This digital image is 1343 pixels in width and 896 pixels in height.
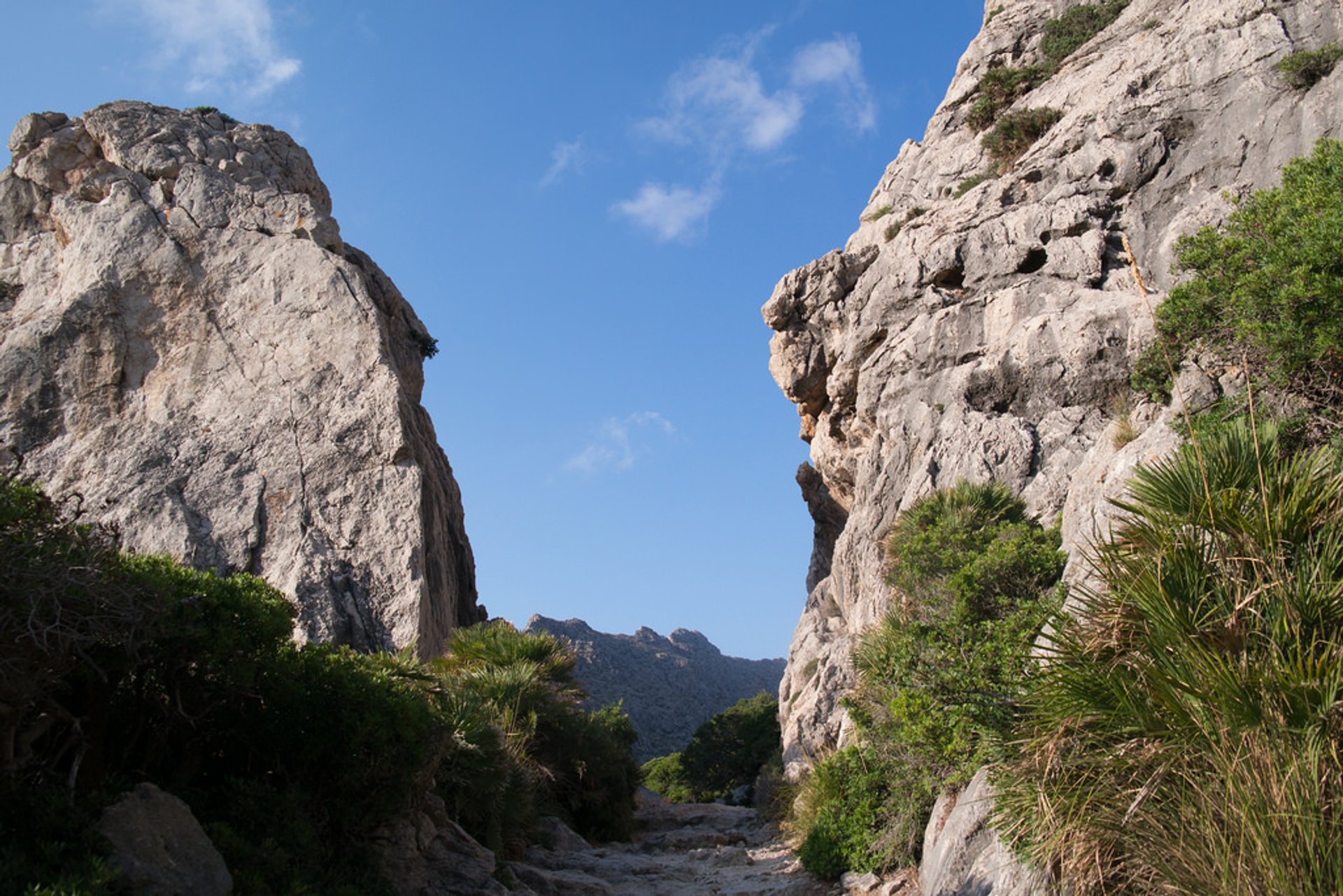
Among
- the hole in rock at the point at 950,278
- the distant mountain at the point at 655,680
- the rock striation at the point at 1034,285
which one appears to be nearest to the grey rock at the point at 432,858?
the rock striation at the point at 1034,285

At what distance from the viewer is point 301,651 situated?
384 inches

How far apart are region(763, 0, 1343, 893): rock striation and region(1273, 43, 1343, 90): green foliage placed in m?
0.24

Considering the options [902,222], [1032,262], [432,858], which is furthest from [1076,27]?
[432,858]

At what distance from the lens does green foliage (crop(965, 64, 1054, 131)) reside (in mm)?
27609

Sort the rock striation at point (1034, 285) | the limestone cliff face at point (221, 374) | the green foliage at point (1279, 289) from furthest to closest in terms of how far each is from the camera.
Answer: the limestone cliff face at point (221, 374) < the rock striation at point (1034, 285) < the green foliage at point (1279, 289)

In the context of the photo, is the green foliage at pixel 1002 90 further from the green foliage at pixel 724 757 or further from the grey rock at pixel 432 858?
the grey rock at pixel 432 858

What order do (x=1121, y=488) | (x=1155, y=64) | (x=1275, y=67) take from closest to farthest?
(x=1121, y=488) → (x=1275, y=67) → (x=1155, y=64)

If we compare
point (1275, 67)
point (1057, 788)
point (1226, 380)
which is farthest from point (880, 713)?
point (1275, 67)

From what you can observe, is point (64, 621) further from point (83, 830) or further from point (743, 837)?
point (743, 837)

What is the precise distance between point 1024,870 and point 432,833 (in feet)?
23.1

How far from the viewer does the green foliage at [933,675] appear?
8.99 meters

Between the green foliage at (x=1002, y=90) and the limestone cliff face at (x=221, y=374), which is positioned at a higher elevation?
the green foliage at (x=1002, y=90)

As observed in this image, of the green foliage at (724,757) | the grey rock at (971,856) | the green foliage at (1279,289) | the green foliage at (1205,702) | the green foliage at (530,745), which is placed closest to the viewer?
the green foliage at (1205,702)

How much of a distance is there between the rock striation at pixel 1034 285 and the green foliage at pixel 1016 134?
366 mm
